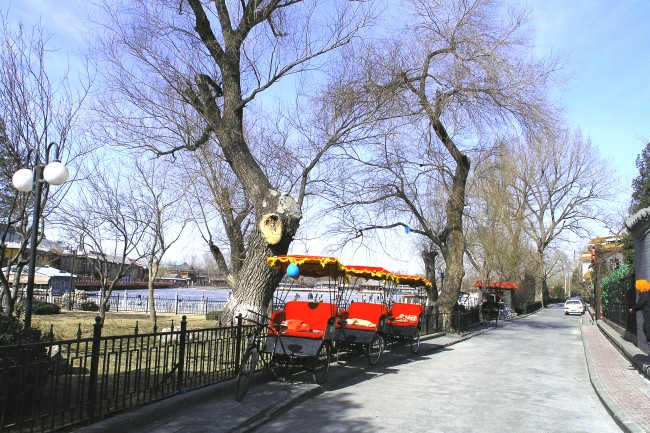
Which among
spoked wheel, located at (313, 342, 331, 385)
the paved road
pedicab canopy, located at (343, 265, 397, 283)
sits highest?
pedicab canopy, located at (343, 265, 397, 283)

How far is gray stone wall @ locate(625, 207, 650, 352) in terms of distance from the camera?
12781 millimetres

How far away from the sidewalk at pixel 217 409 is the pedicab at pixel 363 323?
157 centimetres

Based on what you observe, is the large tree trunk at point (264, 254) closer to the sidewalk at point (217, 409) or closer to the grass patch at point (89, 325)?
the sidewalk at point (217, 409)

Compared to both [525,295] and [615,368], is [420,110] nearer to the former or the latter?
[615,368]

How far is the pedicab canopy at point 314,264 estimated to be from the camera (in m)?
9.98

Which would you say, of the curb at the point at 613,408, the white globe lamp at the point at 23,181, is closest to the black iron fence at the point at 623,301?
the curb at the point at 613,408

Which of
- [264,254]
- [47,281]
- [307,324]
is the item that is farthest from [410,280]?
[47,281]

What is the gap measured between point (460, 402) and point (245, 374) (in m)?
3.53

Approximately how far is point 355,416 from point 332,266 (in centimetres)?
346

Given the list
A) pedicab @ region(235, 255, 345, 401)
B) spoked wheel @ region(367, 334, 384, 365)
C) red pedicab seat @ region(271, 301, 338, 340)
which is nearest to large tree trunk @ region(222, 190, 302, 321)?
pedicab @ region(235, 255, 345, 401)

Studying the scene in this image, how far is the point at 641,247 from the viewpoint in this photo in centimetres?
1362

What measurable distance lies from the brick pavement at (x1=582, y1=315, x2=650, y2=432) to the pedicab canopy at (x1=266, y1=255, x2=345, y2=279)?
510cm

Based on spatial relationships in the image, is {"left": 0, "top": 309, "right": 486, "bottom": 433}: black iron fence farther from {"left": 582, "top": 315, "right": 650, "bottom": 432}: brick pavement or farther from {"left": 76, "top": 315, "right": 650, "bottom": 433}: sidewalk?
{"left": 582, "top": 315, "right": 650, "bottom": 432}: brick pavement

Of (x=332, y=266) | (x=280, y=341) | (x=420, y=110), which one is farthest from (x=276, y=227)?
(x=420, y=110)
